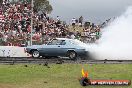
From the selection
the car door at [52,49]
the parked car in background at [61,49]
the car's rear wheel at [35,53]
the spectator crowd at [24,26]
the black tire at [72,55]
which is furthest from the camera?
the spectator crowd at [24,26]

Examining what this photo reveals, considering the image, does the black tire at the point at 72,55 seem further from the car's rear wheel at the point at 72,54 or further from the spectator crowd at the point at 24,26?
the spectator crowd at the point at 24,26

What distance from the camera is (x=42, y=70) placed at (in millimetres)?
18188

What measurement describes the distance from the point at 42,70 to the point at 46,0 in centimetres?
3820

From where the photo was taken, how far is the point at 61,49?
2655 cm

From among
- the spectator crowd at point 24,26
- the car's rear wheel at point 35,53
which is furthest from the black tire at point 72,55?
the spectator crowd at point 24,26

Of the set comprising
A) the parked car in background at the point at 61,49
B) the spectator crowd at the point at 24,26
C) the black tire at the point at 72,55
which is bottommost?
the black tire at the point at 72,55

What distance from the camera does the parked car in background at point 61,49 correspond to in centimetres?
2636

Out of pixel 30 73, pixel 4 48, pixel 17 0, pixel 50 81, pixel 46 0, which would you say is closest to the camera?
pixel 50 81

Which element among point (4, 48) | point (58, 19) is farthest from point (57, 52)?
point (58, 19)

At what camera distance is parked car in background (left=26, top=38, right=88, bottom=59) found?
26.4m

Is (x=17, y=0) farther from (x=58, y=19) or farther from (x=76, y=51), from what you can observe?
(x=76, y=51)

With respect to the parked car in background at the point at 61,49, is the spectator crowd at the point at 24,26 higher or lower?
higher

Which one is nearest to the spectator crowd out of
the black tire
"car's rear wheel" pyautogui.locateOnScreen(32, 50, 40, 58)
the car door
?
"car's rear wheel" pyautogui.locateOnScreen(32, 50, 40, 58)

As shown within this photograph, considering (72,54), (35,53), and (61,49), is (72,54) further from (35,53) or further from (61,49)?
(35,53)
